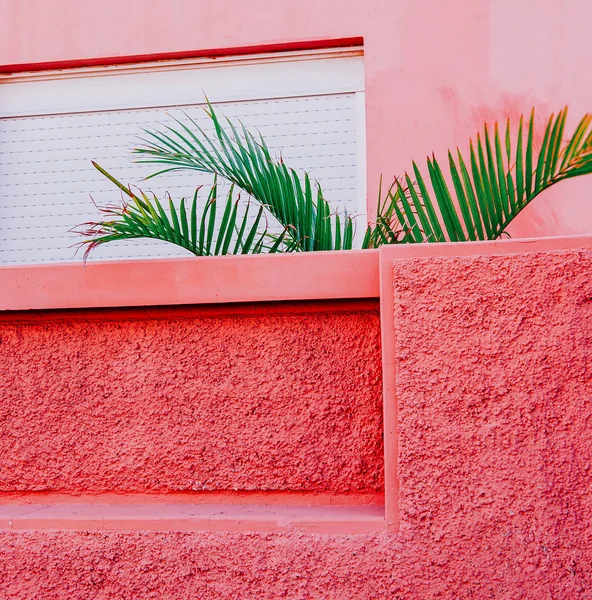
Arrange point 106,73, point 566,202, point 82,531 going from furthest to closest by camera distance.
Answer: point 106,73 → point 566,202 → point 82,531

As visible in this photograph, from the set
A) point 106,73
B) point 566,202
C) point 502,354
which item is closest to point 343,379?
point 502,354

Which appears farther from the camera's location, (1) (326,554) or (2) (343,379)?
(2) (343,379)

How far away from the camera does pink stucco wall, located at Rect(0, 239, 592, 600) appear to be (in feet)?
6.77

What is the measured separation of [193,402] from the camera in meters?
2.37

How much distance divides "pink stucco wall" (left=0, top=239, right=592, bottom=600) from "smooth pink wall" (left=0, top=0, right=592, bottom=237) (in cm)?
293

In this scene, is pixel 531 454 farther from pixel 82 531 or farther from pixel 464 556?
pixel 82 531

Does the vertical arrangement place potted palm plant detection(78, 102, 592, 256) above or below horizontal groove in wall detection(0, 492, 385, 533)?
above

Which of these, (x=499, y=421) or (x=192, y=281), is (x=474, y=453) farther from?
(x=192, y=281)

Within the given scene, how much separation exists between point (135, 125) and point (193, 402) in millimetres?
3632

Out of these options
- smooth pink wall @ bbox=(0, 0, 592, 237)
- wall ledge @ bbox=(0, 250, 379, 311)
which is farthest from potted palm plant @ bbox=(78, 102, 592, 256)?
smooth pink wall @ bbox=(0, 0, 592, 237)

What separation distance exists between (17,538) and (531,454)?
60.1 inches

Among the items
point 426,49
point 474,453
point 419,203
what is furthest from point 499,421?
point 426,49

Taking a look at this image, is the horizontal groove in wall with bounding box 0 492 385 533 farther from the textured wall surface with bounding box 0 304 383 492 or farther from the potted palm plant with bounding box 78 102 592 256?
the potted palm plant with bounding box 78 102 592 256

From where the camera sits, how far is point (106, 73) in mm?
5547
